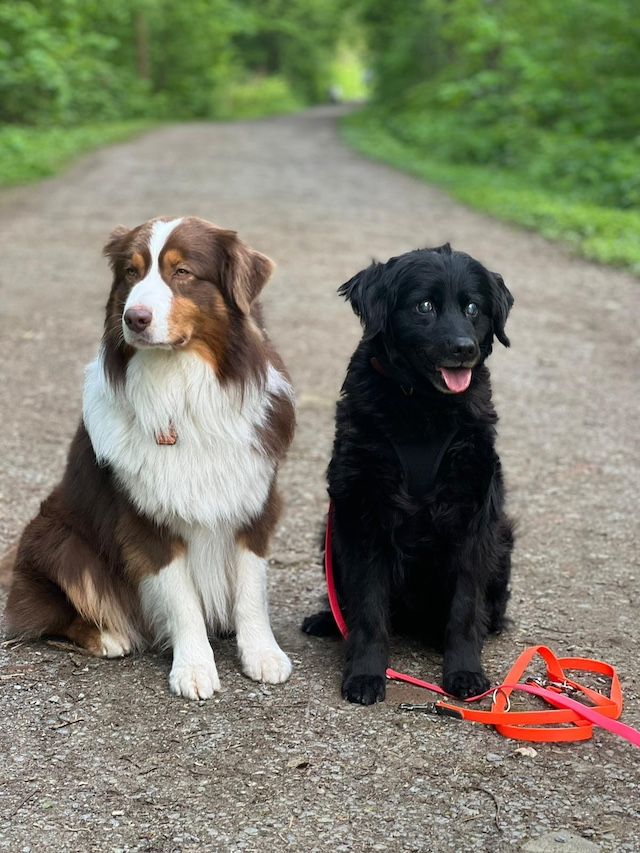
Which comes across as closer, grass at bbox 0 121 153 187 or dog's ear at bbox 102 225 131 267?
dog's ear at bbox 102 225 131 267

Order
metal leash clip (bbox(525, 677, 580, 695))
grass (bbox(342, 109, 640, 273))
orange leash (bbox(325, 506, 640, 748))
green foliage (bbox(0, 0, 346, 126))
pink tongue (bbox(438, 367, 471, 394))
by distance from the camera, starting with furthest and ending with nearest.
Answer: green foliage (bbox(0, 0, 346, 126)), grass (bbox(342, 109, 640, 273)), metal leash clip (bbox(525, 677, 580, 695)), pink tongue (bbox(438, 367, 471, 394)), orange leash (bbox(325, 506, 640, 748))

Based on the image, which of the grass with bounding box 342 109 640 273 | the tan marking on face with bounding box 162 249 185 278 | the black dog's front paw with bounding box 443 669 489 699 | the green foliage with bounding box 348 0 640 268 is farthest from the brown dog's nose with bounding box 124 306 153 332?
the green foliage with bounding box 348 0 640 268

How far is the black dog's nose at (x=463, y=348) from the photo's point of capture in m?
3.33

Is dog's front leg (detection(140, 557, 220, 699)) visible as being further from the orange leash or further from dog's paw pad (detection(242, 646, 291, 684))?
the orange leash

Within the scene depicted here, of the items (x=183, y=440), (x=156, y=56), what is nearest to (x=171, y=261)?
(x=183, y=440)

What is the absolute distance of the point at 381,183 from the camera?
18.9 meters

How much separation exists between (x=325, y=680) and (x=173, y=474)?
90 centimetres

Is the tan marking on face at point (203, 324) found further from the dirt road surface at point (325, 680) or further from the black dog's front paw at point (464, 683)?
the black dog's front paw at point (464, 683)

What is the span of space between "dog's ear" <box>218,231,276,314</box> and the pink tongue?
0.70 meters

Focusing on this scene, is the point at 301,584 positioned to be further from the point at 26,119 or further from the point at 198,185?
the point at 26,119

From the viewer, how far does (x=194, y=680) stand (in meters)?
3.60

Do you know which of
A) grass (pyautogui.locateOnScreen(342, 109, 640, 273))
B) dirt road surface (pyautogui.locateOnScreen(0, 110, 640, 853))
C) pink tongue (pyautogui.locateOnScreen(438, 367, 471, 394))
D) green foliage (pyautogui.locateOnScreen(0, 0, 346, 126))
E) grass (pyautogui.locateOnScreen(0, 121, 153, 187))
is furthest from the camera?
green foliage (pyautogui.locateOnScreen(0, 0, 346, 126))

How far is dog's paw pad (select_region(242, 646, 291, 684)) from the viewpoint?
12.1 feet

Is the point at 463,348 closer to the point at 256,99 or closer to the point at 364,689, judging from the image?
the point at 364,689
